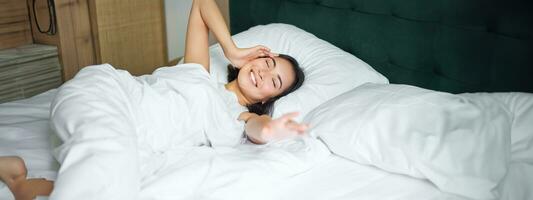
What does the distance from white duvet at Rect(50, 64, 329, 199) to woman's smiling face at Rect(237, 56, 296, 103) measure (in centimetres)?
9

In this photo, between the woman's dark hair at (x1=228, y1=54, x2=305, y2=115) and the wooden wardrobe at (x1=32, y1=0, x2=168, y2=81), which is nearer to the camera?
the woman's dark hair at (x1=228, y1=54, x2=305, y2=115)

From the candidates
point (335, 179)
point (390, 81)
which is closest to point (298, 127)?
point (335, 179)

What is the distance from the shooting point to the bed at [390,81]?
41.3 inches

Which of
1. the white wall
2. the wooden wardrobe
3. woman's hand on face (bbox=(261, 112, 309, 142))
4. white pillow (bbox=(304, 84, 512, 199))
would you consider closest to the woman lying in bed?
woman's hand on face (bbox=(261, 112, 309, 142))

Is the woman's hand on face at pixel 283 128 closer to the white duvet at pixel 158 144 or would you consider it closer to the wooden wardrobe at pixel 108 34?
the white duvet at pixel 158 144

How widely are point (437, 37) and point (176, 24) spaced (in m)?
2.07

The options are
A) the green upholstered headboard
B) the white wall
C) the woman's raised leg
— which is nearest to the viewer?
the green upholstered headboard

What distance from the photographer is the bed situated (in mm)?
1050

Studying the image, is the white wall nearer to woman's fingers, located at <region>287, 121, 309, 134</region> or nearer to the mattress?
the mattress

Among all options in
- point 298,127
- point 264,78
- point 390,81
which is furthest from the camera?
point 390,81

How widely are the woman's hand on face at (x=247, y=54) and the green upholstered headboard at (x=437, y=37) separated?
0.37 m

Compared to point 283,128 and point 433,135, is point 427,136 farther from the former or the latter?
point 283,128

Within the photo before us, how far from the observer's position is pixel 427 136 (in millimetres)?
1090

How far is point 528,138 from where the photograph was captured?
1.13 m
